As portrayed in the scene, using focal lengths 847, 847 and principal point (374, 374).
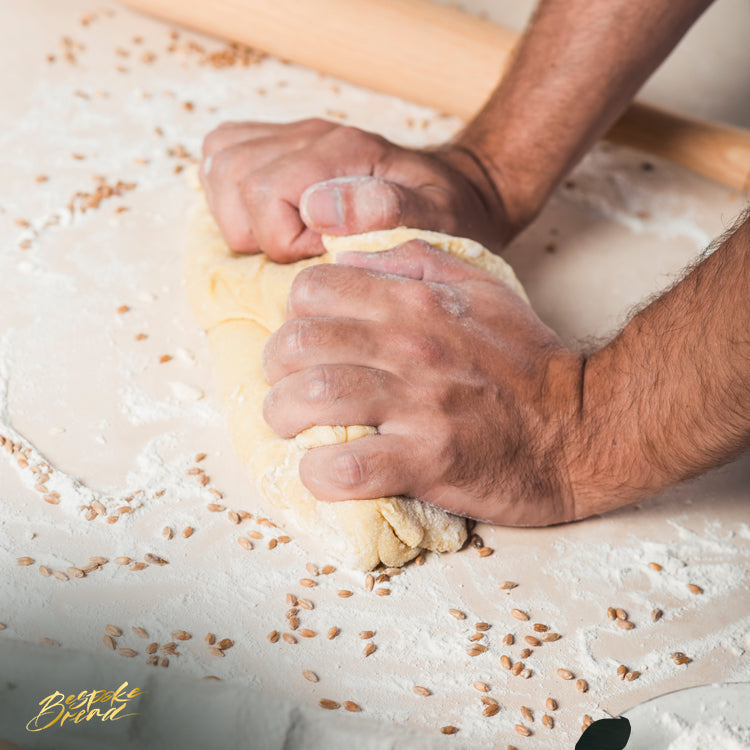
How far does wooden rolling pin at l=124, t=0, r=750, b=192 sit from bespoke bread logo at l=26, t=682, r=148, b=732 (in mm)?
1717

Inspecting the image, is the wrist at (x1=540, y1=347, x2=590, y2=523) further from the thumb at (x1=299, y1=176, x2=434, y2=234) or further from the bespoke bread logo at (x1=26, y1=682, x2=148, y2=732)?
the bespoke bread logo at (x1=26, y1=682, x2=148, y2=732)

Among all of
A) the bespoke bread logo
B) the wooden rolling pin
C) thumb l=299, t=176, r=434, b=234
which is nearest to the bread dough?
thumb l=299, t=176, r=434, b=234

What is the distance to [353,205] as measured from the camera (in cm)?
147

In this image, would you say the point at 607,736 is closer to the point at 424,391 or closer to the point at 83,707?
the point at 424,391

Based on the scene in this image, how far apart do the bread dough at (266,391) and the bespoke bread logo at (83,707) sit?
0.35 metres

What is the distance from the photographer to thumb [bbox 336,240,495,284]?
1.40m

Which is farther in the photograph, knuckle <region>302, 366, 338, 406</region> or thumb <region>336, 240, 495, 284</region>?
thumb <region>336, 240, 495, 284</region>

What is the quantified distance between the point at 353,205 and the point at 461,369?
0.37 meters

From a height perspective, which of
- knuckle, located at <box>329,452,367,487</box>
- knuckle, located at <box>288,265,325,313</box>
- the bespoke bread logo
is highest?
knuckle, located at <box>288,265,325,313</box>

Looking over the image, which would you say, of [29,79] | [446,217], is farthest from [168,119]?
[446,217]

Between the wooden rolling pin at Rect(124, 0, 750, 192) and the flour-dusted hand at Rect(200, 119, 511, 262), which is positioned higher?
the wooden rolling pin at Rect(124, 0, 750, 192)

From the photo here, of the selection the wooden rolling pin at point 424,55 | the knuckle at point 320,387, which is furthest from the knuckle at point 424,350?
the wooden rolling pin at point 424,55

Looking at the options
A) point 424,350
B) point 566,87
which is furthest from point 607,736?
point 566,87

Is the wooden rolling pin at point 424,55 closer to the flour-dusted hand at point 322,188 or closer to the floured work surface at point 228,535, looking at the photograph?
the floured work surface at point 228,535
